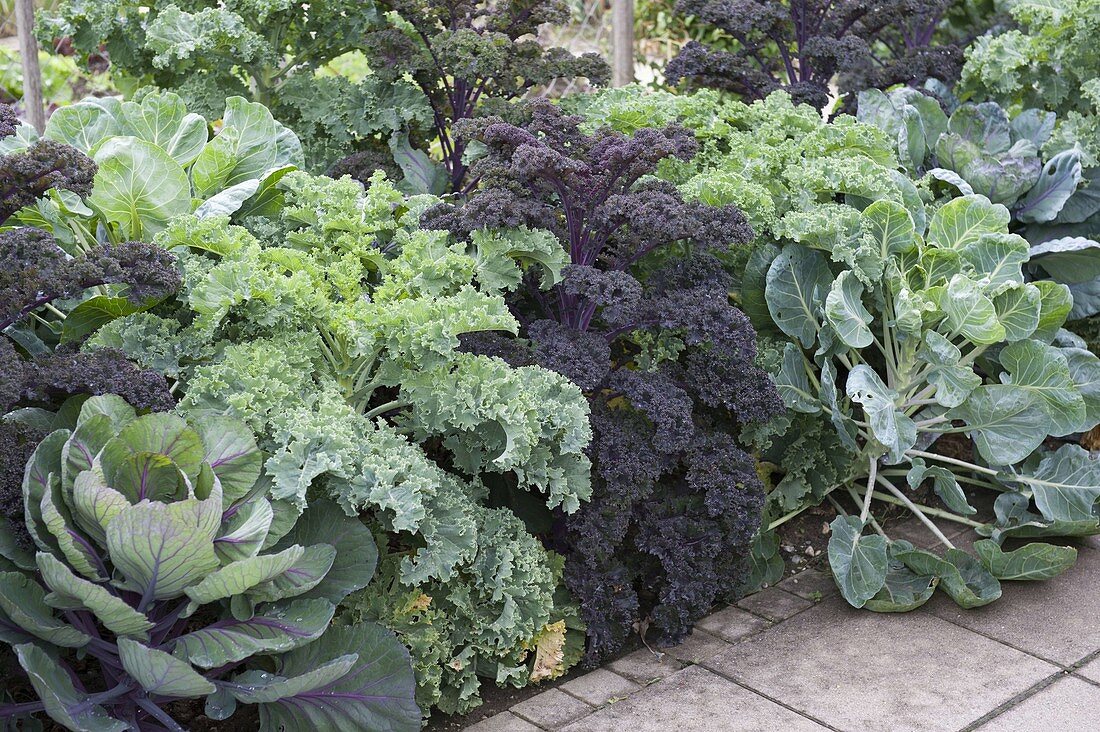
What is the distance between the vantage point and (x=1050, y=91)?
17.4ft

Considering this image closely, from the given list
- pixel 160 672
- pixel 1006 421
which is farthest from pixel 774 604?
pixel 160 672

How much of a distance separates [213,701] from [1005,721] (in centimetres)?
207

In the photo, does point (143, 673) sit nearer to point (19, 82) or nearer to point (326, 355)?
point (326, 355)

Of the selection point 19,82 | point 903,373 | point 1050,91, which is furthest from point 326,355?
point 19,82

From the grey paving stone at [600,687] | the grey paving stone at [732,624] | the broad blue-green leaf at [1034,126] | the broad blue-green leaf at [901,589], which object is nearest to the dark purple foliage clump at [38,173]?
the grey paving stone at [600,687]

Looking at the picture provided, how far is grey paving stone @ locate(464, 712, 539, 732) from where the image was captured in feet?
9.93

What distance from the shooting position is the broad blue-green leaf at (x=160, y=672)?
239 centimetres

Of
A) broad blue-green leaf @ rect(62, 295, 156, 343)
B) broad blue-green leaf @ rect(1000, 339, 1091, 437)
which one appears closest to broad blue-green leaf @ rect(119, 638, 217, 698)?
broad blue-green leaf @ rect(62, 295, 156, 343)

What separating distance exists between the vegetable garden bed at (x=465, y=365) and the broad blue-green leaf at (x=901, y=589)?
0.01 meters

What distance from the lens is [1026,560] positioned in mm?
3695

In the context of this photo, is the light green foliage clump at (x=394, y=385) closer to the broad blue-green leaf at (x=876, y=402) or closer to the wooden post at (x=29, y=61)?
the broad blue-green leaf at (x=876, y=402)

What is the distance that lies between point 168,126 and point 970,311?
105 inches

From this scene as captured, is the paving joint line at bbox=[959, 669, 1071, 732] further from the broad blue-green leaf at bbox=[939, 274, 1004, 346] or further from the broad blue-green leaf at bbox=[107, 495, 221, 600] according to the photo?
the broad blue-green leaf at bbox=[107, 495, 221, 600]

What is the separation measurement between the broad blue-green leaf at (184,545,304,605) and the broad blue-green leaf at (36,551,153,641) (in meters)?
0.13
